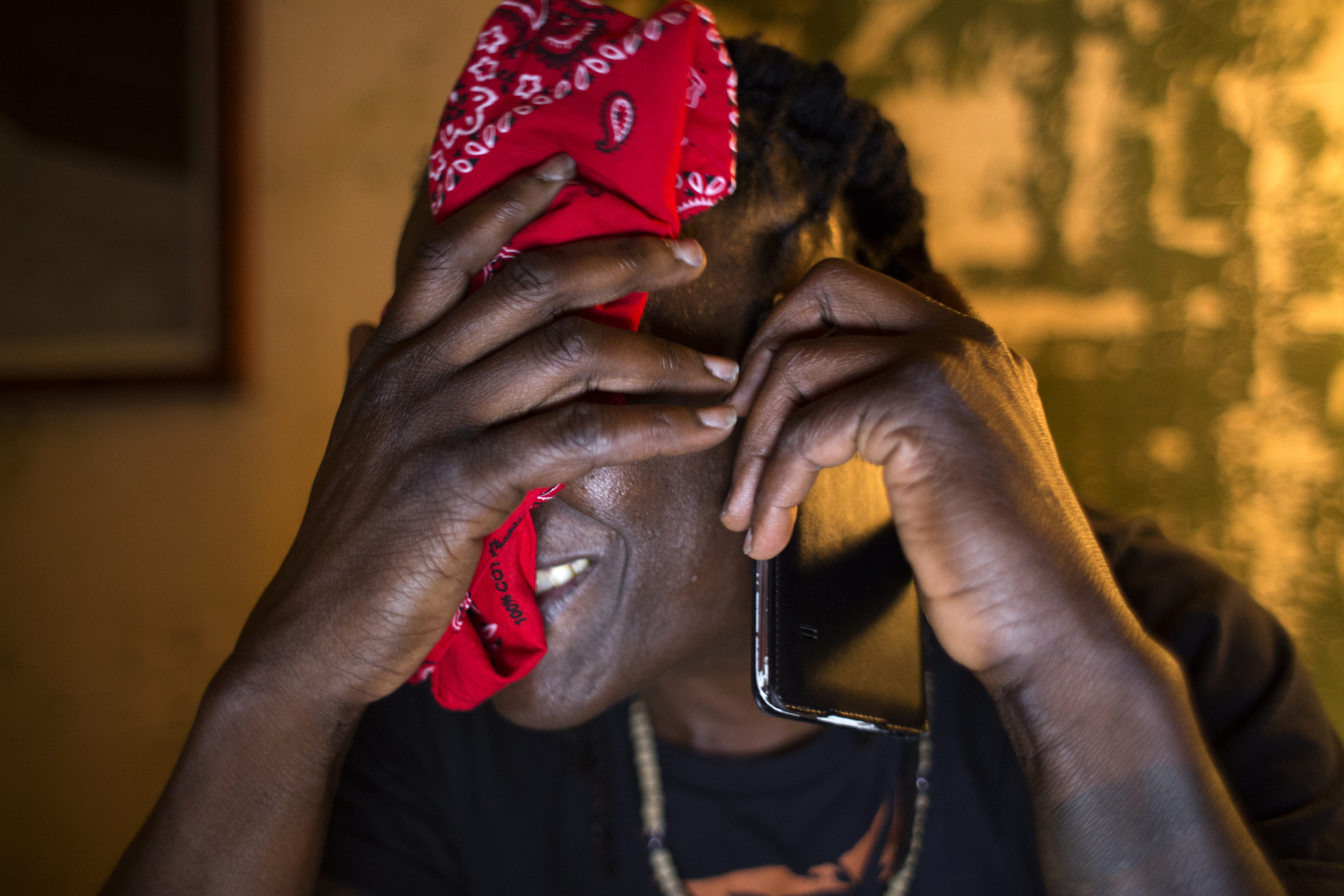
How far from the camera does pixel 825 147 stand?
1.07 metres

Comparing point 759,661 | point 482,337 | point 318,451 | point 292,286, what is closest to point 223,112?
point 292,286

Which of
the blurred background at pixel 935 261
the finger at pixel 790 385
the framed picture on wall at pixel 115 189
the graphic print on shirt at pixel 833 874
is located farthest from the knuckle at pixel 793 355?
the framed picture on wall at pixel 115 189

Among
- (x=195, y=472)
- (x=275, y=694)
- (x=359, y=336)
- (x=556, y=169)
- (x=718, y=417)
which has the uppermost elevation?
(x=556, y=169)

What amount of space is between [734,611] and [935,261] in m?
1.07

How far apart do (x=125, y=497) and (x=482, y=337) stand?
1.15 m

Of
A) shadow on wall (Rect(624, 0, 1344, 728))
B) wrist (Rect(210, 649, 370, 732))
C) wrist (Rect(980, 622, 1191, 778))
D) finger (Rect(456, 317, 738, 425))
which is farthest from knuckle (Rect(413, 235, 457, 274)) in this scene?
shadow on wall (Rect(624, 0, 1344, 728))

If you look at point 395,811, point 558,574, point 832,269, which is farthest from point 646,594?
point 395,811

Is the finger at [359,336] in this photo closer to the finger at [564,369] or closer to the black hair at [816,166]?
the finger at [564,369]

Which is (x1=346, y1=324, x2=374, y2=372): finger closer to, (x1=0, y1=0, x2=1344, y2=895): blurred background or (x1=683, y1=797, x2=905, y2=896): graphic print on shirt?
(x1=0, y1=0, x2=1344, y2=895): blurred background

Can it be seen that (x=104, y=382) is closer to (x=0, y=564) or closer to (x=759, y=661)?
(x=0, y=564)

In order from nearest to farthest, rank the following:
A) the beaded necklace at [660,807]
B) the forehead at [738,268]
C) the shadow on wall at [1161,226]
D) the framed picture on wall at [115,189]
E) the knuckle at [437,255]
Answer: the knuckle at [437,255]
the forehead at [738,268]
the beaded necklace at [660,807]
the framed picture on wall at [115,189]
the shadow on wall at [1161,226]

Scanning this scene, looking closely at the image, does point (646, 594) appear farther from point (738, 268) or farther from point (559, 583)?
point (738, 268)

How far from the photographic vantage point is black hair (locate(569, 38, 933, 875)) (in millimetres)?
1021

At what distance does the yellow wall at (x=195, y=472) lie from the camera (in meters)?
1.40
